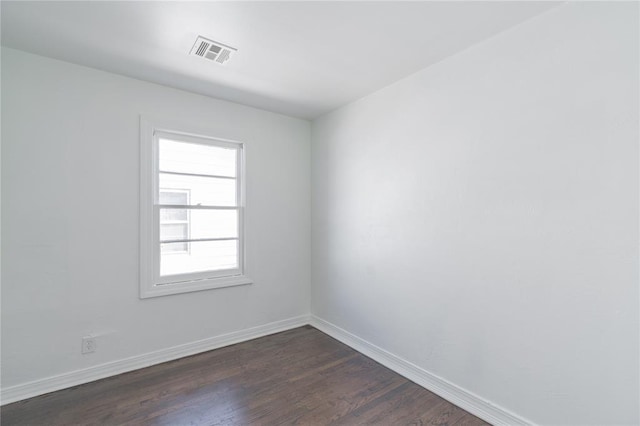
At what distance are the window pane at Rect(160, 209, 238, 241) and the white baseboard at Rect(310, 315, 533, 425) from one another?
161 cm

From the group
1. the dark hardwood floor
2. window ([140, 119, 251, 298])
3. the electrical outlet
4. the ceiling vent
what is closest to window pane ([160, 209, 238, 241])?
window ([140, 119, 251, 298])

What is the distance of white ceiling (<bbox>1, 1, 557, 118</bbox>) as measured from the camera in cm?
170

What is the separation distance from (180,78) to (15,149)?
4.25 feet

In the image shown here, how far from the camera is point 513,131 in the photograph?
185 cm

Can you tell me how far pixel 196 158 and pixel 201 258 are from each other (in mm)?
1021

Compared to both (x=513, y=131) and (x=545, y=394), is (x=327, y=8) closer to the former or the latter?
(x=513, y=131)

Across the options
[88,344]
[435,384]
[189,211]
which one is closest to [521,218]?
[435,384]

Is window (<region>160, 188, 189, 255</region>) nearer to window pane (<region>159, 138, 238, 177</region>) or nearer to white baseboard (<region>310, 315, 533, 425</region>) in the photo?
window pane (<region>159, 138, 238, 177</region>)

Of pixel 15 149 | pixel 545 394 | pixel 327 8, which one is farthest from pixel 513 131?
pixel 15 149

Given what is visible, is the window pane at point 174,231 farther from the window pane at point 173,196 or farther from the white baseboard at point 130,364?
the white baseboard at point 130,364

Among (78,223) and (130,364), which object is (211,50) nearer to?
(78,223)

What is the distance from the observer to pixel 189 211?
2.94 m

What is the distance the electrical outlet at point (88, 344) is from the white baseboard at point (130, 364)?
5.7 inches

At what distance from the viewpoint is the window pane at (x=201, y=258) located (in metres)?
2.78
